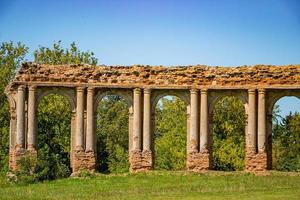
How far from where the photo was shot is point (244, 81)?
30422mm

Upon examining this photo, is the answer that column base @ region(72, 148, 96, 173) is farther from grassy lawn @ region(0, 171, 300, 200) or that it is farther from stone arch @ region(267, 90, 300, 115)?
stone arch @ region(267, 90, 300, 115)

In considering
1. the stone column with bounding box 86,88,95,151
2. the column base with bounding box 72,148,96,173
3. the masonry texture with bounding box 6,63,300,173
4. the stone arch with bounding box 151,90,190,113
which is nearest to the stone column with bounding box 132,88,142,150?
the masonry texture with bounding box 6,63,300,173

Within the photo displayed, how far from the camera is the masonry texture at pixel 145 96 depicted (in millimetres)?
30188

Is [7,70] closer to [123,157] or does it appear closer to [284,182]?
[123,157]

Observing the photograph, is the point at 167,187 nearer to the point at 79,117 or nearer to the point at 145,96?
the point at 145,96

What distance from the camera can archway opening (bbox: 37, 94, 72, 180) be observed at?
29.9 m

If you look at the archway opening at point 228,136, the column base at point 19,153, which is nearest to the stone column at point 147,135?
the column base at point 19,153

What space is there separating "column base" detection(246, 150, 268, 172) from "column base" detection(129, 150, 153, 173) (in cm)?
438

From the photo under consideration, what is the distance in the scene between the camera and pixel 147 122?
1202 inches

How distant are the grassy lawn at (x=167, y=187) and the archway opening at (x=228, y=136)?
11777mm

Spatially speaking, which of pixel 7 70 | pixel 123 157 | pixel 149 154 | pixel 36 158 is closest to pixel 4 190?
pixel 36 158

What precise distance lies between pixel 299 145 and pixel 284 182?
14929mm

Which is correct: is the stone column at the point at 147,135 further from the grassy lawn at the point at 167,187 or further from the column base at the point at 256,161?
the column base at the point at 256,161

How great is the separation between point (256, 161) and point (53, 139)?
10.8 m
